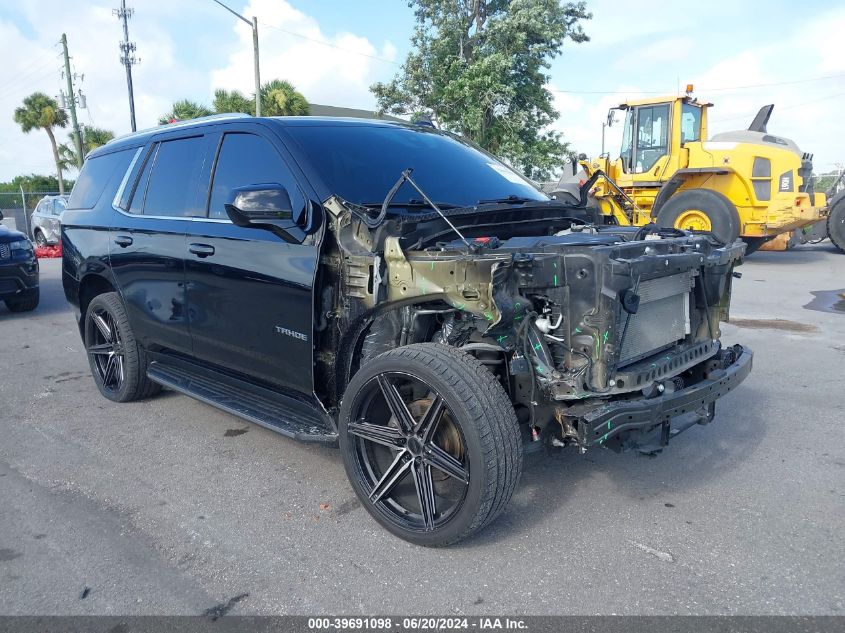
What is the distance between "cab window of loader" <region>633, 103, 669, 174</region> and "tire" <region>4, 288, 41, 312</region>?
37.6 ft

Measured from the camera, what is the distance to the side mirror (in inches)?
132

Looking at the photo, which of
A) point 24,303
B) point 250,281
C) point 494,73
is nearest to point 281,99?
point 494,73

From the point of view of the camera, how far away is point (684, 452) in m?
4.08

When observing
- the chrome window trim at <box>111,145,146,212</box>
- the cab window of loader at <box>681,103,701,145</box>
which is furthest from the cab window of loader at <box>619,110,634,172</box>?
the chrome window trim at <box>111,145,146,212</box>

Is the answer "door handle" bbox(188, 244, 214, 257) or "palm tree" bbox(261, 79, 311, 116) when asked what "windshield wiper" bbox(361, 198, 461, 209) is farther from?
"palm tree" bbox(261, 79, 311, 116)

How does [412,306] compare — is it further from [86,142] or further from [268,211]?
[86,142]

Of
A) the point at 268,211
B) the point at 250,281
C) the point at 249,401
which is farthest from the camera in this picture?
the point at 249,401

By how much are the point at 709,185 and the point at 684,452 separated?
10668 millimetres

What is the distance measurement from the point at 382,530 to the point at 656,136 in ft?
41.9

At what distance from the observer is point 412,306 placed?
3.27 m

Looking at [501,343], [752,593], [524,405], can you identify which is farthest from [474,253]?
[752,593]

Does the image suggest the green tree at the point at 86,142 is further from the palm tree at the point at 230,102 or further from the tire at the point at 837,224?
the tire at the point at 837,224

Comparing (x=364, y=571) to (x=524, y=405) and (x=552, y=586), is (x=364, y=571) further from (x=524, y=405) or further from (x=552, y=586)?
(x=524, y=405)

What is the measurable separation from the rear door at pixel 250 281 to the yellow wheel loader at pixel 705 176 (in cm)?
917
